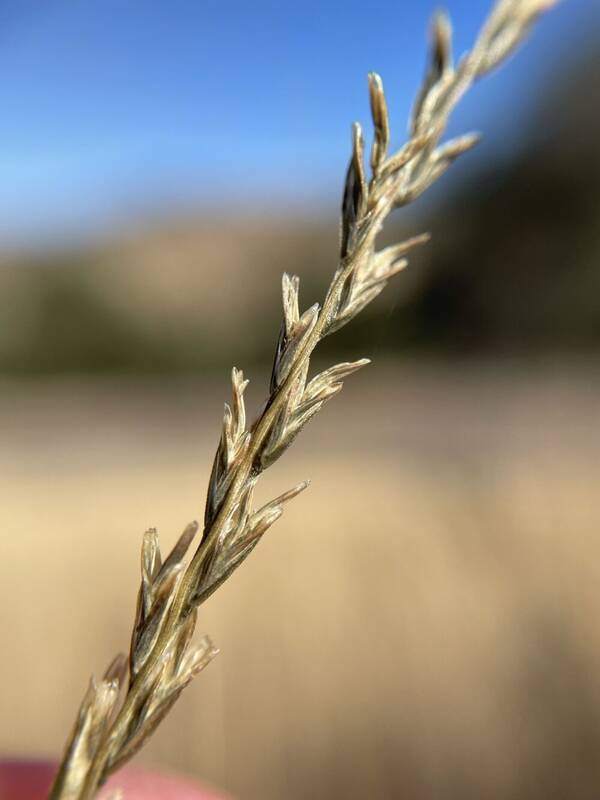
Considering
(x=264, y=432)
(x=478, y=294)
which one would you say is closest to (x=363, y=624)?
(x=264, y=432)

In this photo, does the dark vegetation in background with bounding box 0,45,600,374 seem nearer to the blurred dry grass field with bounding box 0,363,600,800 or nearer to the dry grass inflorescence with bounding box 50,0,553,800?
the blurred dry grass field with bounding box 0,363,600,800

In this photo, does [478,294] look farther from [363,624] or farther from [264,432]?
[264,432]

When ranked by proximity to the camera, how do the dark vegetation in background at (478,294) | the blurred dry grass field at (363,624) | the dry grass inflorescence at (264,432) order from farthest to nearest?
the dark vegetation in background at (478,294)
the blurred dry grass field at (363,624)
the dry grass inflorescence at (264,432)

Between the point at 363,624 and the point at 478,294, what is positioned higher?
the point at 478,294

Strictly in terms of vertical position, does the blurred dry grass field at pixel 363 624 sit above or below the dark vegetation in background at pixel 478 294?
below

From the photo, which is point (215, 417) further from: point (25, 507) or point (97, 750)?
point (97, 750)

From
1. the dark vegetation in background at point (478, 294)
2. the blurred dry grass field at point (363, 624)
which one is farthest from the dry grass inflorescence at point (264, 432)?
the dark vegetation in background at point (478, 294)

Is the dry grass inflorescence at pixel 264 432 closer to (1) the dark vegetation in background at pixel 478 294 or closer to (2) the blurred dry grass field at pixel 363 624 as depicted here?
(2) the blurred dry grass field at pixel 363 624
